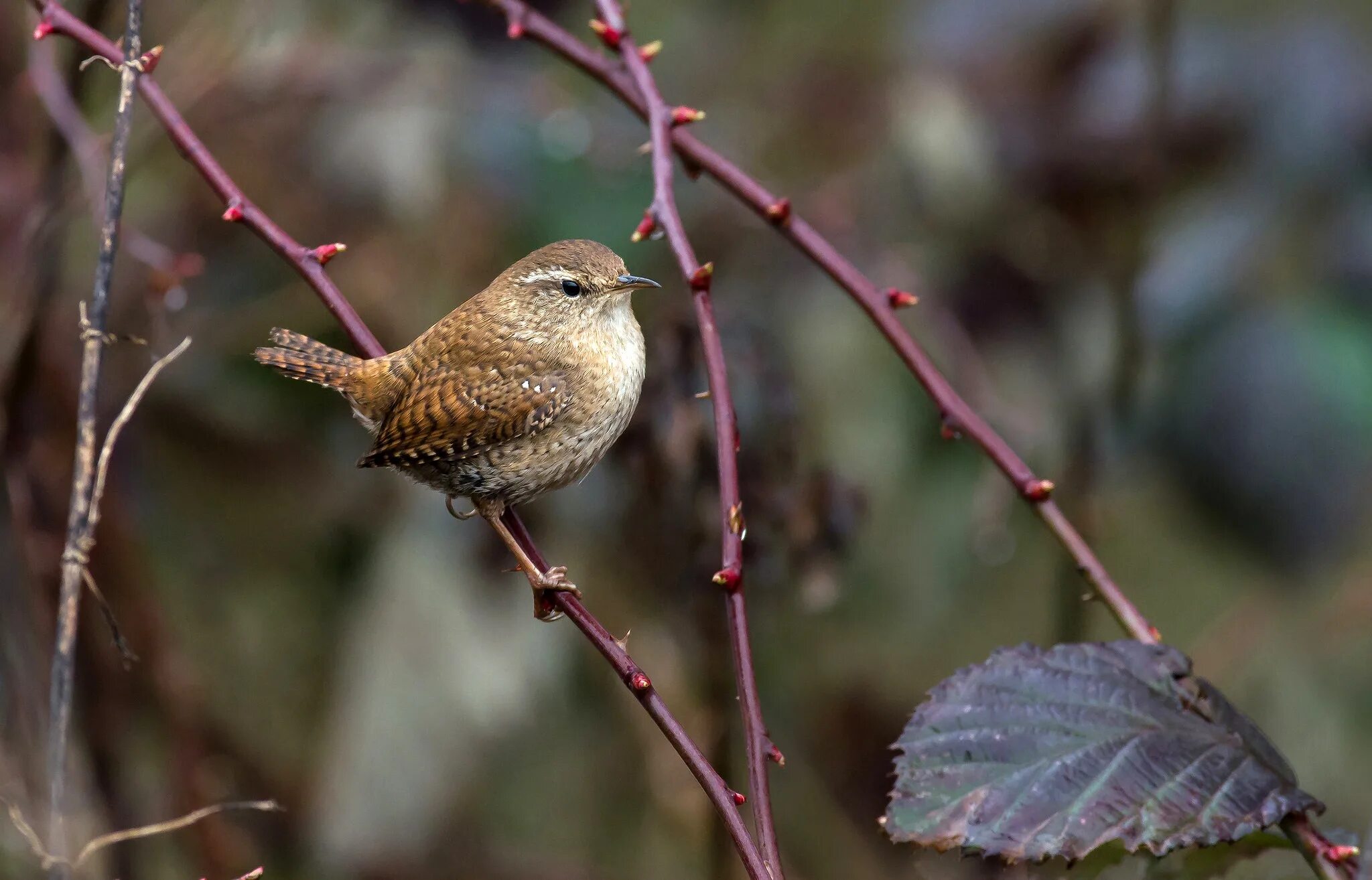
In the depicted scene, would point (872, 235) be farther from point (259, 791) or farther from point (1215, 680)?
point (259, 791)

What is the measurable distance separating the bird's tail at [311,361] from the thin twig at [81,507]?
1118 mm

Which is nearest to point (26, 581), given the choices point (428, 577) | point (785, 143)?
point (428, 577)

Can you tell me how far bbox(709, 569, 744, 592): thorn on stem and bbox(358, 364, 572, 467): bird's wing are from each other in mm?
869

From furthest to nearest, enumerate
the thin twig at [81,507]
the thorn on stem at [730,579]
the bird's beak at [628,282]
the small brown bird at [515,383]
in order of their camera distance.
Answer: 1. the bird's beak at [628,282]
2. the small brown bird at [515,383]
3. the thorn on stem at [730,579]
4. the thin twig at [81,507]

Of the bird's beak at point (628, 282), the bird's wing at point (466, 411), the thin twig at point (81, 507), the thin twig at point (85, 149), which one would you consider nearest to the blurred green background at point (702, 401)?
the thin twig at point (85, 149)

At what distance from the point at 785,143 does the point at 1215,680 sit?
2.24 m

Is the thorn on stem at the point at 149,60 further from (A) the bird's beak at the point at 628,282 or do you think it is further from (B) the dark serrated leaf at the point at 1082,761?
(B) the dark serrated leaf at the point at 1082,761

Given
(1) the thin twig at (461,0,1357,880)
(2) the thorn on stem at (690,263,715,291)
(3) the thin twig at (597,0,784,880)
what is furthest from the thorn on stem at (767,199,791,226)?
(2) the thorn on stem at (690,263,715,291)

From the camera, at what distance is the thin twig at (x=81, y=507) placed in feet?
4.19

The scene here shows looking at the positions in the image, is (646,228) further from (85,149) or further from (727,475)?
(85,149)

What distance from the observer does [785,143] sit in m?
4.79

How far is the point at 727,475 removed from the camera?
177 cm

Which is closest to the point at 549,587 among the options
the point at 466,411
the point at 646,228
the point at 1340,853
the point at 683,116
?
the point at 466,411

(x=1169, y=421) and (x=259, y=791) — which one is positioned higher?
(x=259, y=791)
